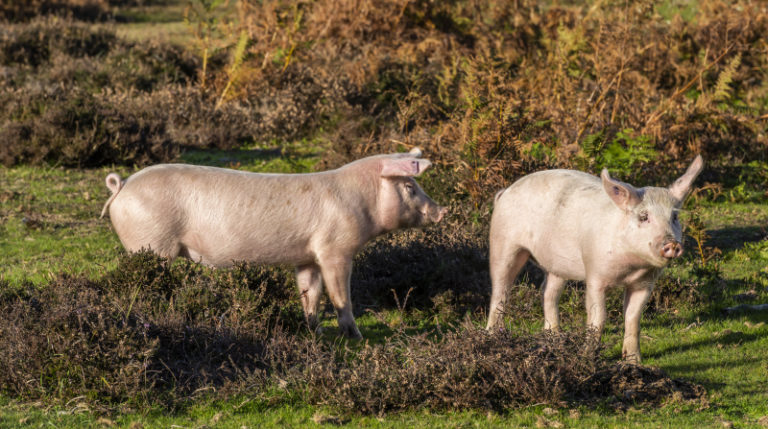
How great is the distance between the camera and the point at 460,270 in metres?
8.54

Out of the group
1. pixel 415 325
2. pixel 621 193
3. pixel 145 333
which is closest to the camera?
pixel 145 333

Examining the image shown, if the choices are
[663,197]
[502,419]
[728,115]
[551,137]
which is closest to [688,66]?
[728,115]

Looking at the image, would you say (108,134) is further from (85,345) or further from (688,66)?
(688,66)

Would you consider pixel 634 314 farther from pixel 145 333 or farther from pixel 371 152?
pixel 371 152

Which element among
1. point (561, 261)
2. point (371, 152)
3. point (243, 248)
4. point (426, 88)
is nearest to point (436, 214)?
point (561, 261)

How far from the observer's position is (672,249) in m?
5.70

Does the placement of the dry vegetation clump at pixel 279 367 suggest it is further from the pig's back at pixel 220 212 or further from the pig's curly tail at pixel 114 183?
the pig's curly tail at pixel 114 183

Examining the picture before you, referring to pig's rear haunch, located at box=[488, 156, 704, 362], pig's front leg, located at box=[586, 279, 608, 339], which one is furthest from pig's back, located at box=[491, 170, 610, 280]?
pig's front leg, located at box=[586, 279, 608, 339]

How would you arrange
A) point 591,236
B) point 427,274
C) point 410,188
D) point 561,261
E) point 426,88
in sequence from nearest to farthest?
point 591,236 < point 561,261 < point 410,188 < point 427,274 < point 426,88

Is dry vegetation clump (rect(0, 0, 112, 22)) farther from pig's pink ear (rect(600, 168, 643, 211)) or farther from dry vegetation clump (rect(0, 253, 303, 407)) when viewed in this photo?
pig's pink ear (rect(600, 168, 643, 211))

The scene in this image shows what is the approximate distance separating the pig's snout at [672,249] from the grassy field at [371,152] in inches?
31.8

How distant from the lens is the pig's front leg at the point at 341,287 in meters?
7.30

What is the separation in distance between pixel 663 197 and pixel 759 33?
36.1ft

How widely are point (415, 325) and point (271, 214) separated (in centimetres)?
165
